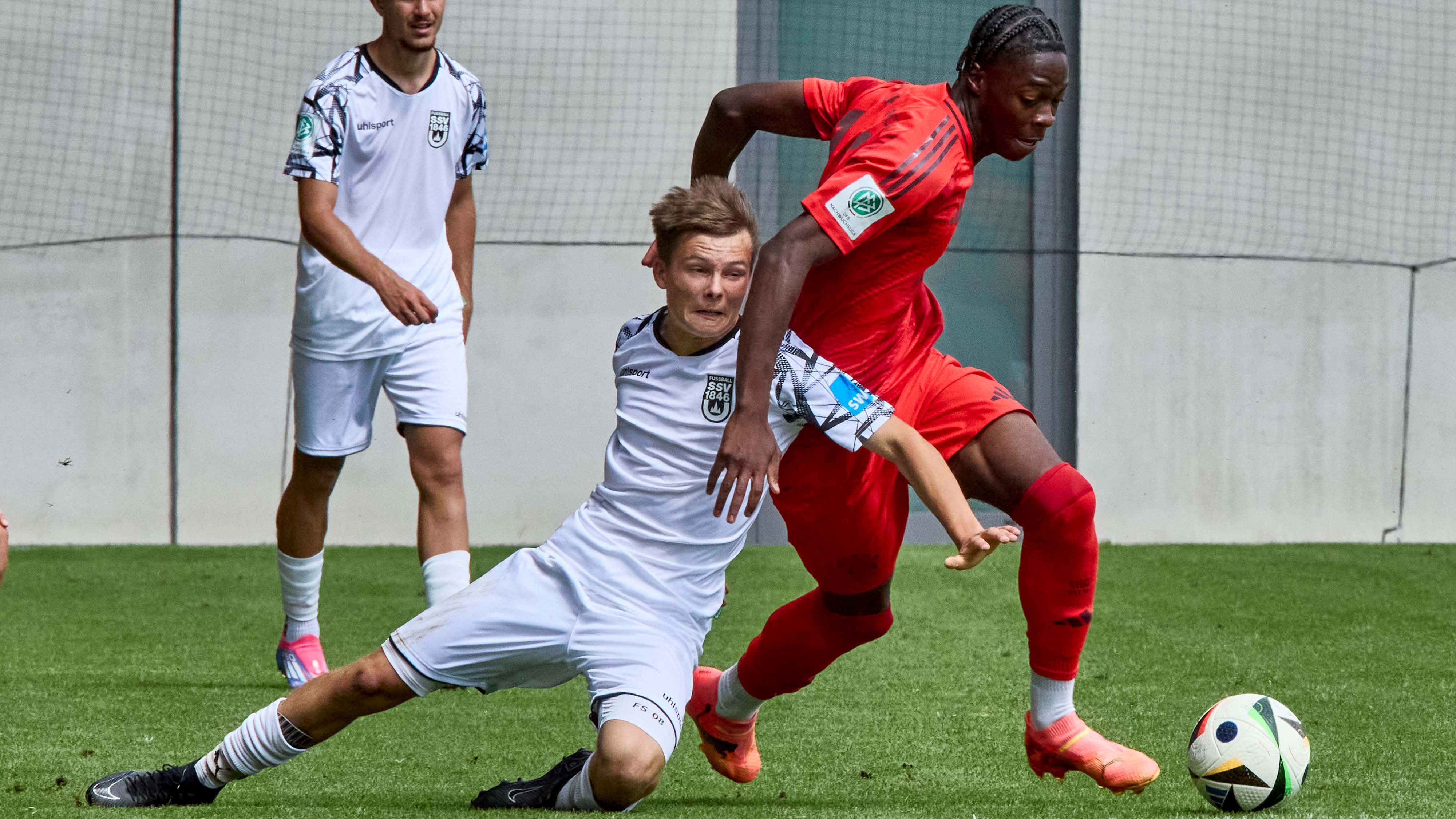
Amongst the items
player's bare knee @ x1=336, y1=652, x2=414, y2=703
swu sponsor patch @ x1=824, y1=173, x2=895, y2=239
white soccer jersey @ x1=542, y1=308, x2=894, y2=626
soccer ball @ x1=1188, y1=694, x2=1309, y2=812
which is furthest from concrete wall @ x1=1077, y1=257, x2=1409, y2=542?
player's bare knee @ x1=336, y1=652, x2=414, y2=703

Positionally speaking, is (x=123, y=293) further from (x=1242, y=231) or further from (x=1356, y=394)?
(x=1356, y=394)

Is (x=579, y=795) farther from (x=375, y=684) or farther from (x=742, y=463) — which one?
(x=742, y=463)

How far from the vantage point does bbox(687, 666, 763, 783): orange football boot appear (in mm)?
3051

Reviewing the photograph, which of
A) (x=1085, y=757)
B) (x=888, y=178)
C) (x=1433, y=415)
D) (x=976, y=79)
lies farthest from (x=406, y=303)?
(x=1433, y=415)

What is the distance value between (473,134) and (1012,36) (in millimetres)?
1767

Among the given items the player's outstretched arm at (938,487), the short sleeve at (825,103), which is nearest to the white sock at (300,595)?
the short sleeve at (825,103)

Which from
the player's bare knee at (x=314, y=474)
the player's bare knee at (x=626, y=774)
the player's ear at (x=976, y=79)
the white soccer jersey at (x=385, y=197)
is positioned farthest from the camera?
the player's bare knee at (x=314, y=474)

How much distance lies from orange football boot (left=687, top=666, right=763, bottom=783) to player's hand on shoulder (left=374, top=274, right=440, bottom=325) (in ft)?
3.52

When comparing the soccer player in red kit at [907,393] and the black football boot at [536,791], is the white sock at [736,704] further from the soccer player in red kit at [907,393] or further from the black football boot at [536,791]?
the black football boot at [536,791]

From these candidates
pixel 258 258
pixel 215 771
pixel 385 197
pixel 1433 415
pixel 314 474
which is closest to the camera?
pixel 215 771

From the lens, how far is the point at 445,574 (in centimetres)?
369

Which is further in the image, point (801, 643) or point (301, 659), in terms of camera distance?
point (301, 659)

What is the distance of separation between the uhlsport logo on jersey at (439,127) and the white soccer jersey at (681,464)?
1.53 metres

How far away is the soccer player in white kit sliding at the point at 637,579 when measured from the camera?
8.01 ft
